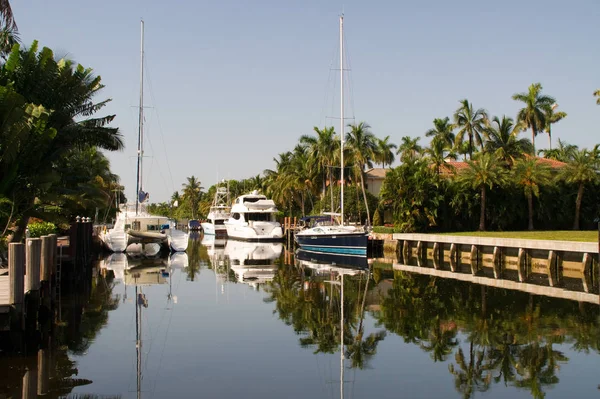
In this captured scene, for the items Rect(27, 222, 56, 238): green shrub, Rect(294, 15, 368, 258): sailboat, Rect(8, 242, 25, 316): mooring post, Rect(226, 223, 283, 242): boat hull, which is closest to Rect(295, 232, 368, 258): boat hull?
Rect(294, 15, 368, 258): sailboat

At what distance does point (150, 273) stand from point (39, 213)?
9.09 meters

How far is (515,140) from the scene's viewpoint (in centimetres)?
5500

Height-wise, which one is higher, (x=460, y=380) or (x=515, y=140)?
(x=515, y=140)

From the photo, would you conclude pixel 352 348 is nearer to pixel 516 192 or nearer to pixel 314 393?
pixel 314 393

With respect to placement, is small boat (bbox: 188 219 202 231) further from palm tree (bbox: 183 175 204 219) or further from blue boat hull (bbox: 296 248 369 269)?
blue boat hull (bbox: 296 248 369 269)

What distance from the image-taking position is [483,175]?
157 ft

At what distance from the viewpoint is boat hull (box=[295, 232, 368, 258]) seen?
39.7 metres

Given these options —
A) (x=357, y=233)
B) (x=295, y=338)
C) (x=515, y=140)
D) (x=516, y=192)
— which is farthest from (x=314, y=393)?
(x=515, y=140)

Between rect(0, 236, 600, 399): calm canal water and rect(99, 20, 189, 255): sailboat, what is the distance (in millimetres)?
14933

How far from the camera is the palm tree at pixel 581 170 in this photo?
4756cm

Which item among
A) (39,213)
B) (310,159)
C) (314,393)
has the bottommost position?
(314,393)

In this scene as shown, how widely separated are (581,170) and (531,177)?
352 cm

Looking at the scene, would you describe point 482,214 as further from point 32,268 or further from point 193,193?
point 193,193

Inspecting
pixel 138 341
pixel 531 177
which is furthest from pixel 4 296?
pixel 531 177
